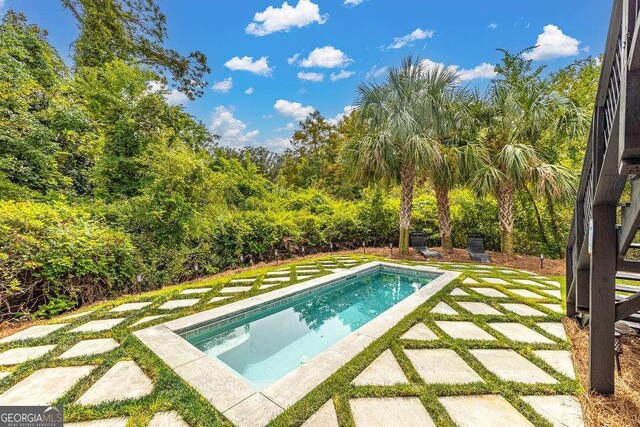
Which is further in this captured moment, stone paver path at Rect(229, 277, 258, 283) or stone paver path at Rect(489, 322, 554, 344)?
stone paver path at Rect(229, 277, 258, 283)

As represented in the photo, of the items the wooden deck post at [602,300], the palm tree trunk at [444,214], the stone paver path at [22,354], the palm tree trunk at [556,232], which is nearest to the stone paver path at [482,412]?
the wooden deck post at [602,300]

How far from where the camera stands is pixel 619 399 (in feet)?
6.72

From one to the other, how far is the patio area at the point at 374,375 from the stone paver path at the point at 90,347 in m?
0.02

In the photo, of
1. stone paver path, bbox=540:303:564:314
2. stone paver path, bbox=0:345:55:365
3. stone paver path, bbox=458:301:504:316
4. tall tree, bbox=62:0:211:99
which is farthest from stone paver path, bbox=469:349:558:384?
tall tree, bbox=62:0:211:99

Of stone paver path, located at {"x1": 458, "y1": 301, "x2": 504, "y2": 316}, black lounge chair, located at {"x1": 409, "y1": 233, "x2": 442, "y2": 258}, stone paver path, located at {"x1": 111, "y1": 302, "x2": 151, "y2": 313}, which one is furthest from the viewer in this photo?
black lounge chair, located at {"x1": 409, "y1": 233, "x2": 442, "y2": 258}

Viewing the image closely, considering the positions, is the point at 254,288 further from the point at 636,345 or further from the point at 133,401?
the point at 636,345

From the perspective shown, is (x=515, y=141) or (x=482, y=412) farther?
(x=515, y=141)

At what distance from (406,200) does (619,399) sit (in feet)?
21.5

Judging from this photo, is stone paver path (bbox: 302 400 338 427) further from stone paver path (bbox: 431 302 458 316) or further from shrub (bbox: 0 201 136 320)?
shrub (bbox: 0 201 136 320)

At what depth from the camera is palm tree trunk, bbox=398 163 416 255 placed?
7.96m

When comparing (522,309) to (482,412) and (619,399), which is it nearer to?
(619,399)

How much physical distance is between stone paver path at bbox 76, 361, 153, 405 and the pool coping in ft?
0.83

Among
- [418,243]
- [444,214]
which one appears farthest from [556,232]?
[418,243]

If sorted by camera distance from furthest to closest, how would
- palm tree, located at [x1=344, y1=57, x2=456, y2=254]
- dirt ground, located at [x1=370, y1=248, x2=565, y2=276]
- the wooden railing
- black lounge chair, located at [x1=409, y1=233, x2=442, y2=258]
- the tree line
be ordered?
black lounge chair, located at [x1=409, y1=233, x2=442, y2=258] < palm tree, located at [x1=344, y1=57, x2=456, y2=254] < dirt ground, located at [x1=370, y1=248, x2=565, y2=276] < the tree line < the wooden railing
